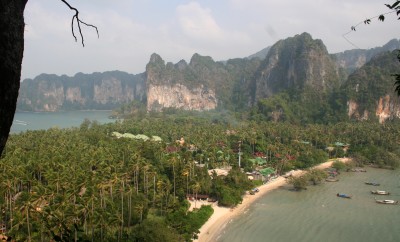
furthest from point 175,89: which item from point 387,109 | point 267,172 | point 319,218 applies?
point 319,218

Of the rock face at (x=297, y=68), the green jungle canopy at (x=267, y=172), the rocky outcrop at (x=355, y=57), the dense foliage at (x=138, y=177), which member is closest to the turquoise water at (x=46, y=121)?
the rock face at (x=297, y=68)

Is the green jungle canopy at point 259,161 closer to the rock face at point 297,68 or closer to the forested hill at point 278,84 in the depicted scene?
the forested hill at point 278,84

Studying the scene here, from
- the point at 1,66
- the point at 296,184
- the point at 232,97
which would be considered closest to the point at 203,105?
the point at 232,97

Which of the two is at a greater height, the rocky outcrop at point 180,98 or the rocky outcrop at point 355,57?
the rocky outcrop at point 355,57

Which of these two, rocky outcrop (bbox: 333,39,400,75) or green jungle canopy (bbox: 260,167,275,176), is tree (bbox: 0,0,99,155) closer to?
green jungle canopy (bbox: 260,167,275,176)

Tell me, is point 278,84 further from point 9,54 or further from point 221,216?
point 9,54

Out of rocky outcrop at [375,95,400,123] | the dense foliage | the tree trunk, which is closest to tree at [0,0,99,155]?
the tree trunk
